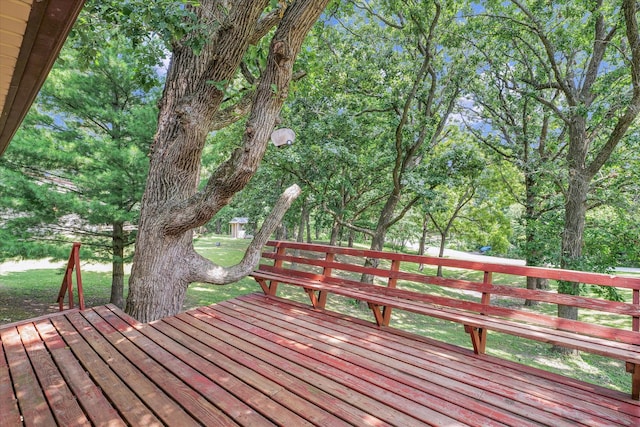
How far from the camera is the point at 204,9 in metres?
3.65

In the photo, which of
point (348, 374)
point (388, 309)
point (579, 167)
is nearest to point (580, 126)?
point (579, 167)

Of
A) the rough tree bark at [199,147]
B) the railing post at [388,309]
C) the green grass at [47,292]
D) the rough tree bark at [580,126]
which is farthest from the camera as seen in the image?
the green grass at [47,292]

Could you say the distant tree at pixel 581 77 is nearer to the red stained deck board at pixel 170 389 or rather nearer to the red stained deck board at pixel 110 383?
the red stained deck board at pixel 170 389

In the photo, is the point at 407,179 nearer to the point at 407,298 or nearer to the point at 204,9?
the point at 407,298

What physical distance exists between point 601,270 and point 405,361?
592cm

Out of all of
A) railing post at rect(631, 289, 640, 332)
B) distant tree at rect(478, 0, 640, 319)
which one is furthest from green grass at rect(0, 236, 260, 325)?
distant tree at rect(478, 0, 640, 319)

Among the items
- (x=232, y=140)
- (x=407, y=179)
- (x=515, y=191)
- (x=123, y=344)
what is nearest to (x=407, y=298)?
(x=123, y=344)

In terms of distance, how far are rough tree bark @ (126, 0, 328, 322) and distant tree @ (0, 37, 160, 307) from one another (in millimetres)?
2129

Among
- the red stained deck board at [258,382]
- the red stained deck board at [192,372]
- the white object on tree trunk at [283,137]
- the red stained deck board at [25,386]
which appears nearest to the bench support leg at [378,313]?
the red stained deck board at [258,382]

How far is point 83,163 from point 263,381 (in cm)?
589

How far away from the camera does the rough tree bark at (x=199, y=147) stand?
3244 millimetres

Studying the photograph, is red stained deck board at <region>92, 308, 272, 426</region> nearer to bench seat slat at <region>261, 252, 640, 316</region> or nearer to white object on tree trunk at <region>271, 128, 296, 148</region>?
bench seat slat at <region>261, 252, 640, 316</region>

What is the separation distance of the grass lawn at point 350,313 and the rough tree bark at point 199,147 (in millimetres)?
4266

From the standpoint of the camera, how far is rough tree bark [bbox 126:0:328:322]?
10.6ft
